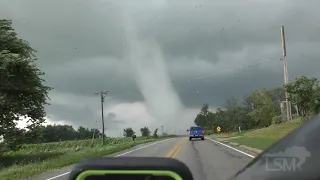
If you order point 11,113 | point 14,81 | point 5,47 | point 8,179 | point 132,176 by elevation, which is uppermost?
point 5,47

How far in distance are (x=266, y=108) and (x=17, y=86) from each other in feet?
165

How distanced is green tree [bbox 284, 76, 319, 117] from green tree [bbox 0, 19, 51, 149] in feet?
76.9

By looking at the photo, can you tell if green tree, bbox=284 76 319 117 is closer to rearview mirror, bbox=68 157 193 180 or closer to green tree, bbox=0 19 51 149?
green tree, bbox=0 19 51 149

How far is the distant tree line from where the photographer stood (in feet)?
133

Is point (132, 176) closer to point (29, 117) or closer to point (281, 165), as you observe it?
point (281, 165)

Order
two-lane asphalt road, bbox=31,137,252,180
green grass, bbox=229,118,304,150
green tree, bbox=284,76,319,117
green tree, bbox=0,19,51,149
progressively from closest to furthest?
two-lane asphalt road, bbox=31,137,252,180
green grass, bbox=229,118,304,150
green tree, bbox=0,19,51,149
green tree, bbox=284,76,319,117

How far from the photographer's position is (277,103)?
86812 millimetres

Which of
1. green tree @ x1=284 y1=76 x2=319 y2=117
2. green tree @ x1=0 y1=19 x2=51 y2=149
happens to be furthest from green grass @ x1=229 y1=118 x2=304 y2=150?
green tree @ x1=0 y1=19 x2=51 y2=149

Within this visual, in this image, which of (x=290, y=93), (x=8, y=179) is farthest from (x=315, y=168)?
(x=290, y=93)

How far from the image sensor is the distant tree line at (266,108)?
1594 inches

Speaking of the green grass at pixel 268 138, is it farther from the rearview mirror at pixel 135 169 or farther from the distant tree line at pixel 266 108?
the rearview mirror at pixel 135 169

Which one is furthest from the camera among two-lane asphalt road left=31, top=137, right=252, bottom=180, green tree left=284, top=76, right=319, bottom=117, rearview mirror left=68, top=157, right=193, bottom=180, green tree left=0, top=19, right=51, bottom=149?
green tree left=284, top=76, right=319, bottom=117

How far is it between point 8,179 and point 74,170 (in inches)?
551

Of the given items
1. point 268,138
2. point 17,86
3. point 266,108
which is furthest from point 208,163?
point 266,108
